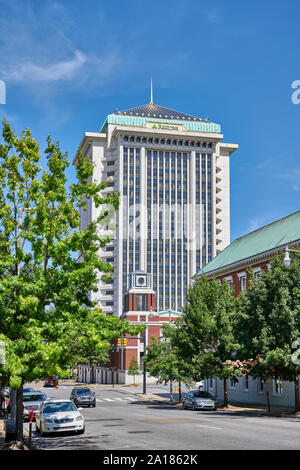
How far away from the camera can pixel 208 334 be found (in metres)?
44.2

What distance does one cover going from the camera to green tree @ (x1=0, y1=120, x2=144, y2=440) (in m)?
17.0

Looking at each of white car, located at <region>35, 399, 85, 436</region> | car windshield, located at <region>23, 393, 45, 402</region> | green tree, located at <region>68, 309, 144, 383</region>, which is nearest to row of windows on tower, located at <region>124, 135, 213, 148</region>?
car windshield, located at <region>23, 393, 45, 402</region>

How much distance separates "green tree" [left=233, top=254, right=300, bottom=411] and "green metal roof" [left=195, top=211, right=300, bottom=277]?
30.4 ft

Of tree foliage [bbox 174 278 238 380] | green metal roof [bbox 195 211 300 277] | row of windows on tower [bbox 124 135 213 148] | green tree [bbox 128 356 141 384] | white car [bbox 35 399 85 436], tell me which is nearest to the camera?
white car [bbox 35 399 85 436]

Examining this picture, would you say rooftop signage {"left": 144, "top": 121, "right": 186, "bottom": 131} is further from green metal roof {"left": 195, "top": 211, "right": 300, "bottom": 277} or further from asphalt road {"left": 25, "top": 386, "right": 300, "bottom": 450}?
asphalt road {"left": 25, "top": 386, "right": 300, "bottom": 450}

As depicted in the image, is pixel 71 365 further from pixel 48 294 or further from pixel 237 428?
pixel 237 428

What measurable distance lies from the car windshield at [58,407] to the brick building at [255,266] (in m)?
19.9

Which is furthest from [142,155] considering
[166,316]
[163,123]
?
[166,316]

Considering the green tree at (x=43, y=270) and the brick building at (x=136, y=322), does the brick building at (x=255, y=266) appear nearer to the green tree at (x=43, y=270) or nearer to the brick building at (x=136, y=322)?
the green tree at (x=43, y=270)

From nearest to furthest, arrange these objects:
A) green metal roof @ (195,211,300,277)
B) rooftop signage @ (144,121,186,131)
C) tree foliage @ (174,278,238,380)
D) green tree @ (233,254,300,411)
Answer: green tree @ (233,254,300,411) → tree foliage @ (174,278,238,380) → green metal roof @ (195,211,300,277) → rooftop signage @ (144,121,186,131)

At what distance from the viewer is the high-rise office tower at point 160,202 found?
5945 inches

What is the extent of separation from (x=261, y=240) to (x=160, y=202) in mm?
98709

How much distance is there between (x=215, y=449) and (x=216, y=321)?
2599 cm
